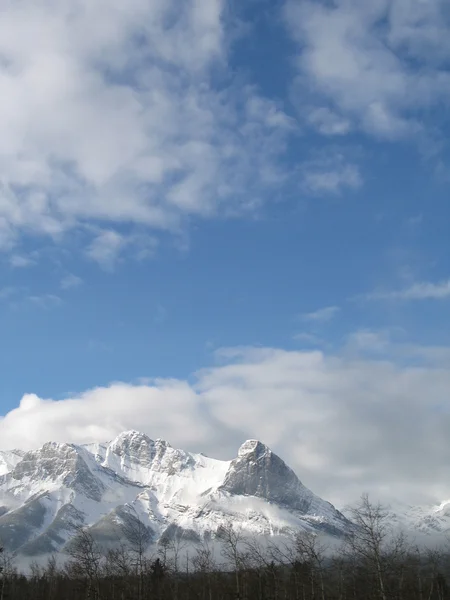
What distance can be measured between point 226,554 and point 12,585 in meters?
68.9

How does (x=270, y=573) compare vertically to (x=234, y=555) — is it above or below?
below

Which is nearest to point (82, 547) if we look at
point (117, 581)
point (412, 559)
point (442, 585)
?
point (117, 581)

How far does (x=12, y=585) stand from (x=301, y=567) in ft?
230

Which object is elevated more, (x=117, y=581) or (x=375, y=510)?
(x=375, y=510)

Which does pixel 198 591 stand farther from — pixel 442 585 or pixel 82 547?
pixel 442 585

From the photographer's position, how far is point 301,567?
8381 cm

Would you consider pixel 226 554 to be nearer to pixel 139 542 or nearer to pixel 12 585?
pixel 139 542

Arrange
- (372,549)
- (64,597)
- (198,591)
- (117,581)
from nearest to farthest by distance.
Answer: (372,549) → (117,581) → (198,591) → (64,597)

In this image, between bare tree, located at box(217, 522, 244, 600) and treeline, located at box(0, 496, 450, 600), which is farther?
bare tree, located at box(217, 522, 244, 600)

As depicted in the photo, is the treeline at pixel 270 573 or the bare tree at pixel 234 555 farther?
the bare tree at pixel 234 555

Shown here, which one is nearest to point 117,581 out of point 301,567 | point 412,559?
point 301,567

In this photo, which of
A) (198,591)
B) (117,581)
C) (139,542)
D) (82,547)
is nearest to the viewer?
(82,547)

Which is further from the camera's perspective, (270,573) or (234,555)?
(270,573)

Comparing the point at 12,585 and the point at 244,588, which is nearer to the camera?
the point at 244,588
